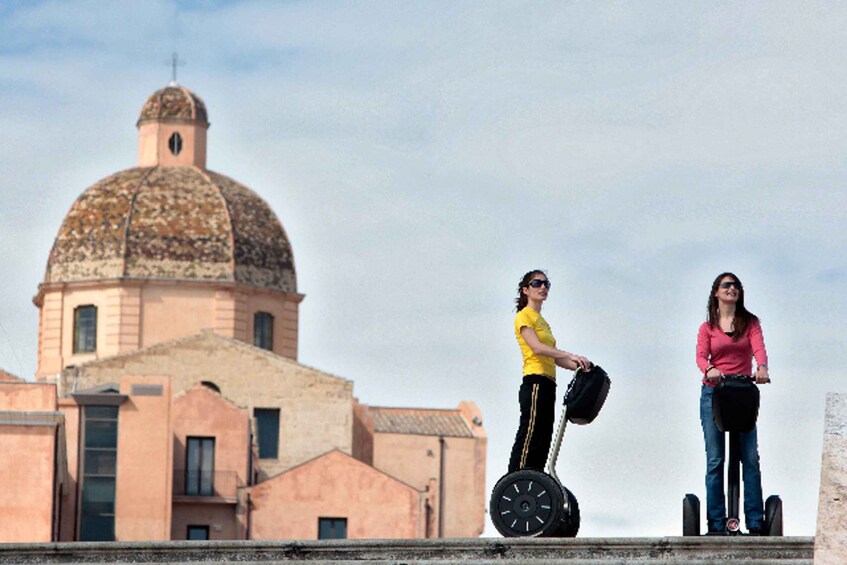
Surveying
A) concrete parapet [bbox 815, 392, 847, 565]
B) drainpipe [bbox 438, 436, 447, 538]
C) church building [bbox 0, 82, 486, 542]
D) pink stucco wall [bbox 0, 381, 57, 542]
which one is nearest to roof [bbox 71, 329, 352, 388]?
church building [bbox 0, 82, 486, 542]

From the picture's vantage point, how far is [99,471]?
55.4m

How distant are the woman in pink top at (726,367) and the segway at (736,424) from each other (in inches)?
1.9

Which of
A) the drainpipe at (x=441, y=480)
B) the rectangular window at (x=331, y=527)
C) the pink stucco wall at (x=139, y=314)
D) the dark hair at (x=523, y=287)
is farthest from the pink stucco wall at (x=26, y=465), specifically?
the dark hair at (x=523, y=287)

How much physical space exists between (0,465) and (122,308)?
24243mm

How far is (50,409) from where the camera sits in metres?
46.6

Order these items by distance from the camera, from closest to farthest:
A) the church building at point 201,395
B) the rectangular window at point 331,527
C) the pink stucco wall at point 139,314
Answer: the church building at point 201,395, the rectangular window at point 331,527, the pink stucco wall at point 139,314

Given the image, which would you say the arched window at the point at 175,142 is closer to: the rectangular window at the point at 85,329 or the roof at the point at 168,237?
the roof at the point at 168,237

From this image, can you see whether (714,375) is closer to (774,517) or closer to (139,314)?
(774,517)

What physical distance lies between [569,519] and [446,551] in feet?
4.51

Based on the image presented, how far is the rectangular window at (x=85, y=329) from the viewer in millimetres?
69562

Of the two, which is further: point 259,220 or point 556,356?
point 259,220

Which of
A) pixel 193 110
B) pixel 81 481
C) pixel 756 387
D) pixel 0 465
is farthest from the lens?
pixel 193 110

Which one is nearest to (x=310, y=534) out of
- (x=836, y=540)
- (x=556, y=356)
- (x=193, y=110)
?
(x=193, y=110)

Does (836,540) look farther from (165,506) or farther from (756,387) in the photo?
(165,506)
